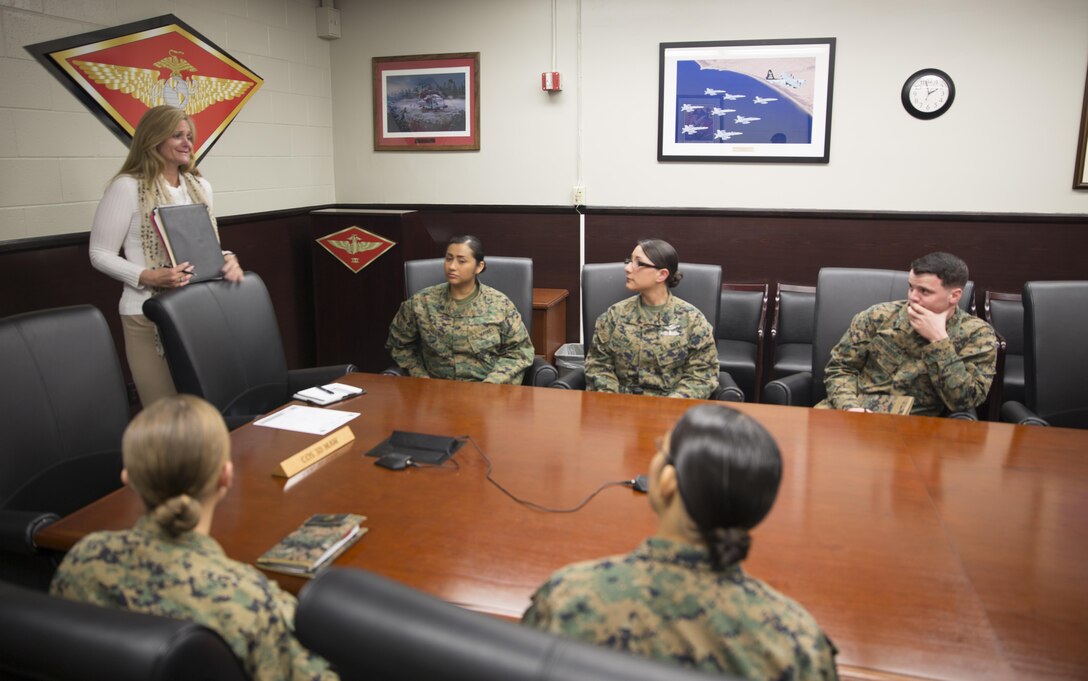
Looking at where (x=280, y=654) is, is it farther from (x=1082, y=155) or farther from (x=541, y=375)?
(x=1082, y=155)

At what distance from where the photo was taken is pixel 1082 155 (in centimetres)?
430

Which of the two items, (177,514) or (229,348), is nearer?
(177,514)

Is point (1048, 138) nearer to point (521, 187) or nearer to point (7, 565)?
point (521, 187)

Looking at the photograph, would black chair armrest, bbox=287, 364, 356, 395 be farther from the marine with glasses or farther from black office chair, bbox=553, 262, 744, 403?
black office chair, bbox=553, 262, 744, 403

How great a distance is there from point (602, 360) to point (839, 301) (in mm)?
→ 970

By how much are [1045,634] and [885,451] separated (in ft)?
2.77

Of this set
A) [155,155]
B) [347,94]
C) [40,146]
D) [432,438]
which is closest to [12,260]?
[40,146]

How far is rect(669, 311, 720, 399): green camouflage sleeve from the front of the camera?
311cm

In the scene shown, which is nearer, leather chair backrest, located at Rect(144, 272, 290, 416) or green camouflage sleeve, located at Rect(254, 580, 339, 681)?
green camouflage sleeve, located at Rect(254, 580, 339, 681)

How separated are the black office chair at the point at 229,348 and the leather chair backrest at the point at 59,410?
0.25m

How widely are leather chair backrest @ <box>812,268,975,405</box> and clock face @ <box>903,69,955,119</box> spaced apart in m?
1.69

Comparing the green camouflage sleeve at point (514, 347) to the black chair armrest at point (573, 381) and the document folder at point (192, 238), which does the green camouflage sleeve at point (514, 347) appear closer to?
the black chair armrest at point (573, 381)

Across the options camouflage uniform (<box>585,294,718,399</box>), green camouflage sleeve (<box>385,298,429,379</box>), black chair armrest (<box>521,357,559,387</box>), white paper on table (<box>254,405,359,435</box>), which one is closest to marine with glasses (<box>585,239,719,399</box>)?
camouflage uniform (<box>585,294,718,399</box>)

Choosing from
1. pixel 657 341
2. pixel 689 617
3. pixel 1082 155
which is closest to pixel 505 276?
pixel 657 341
